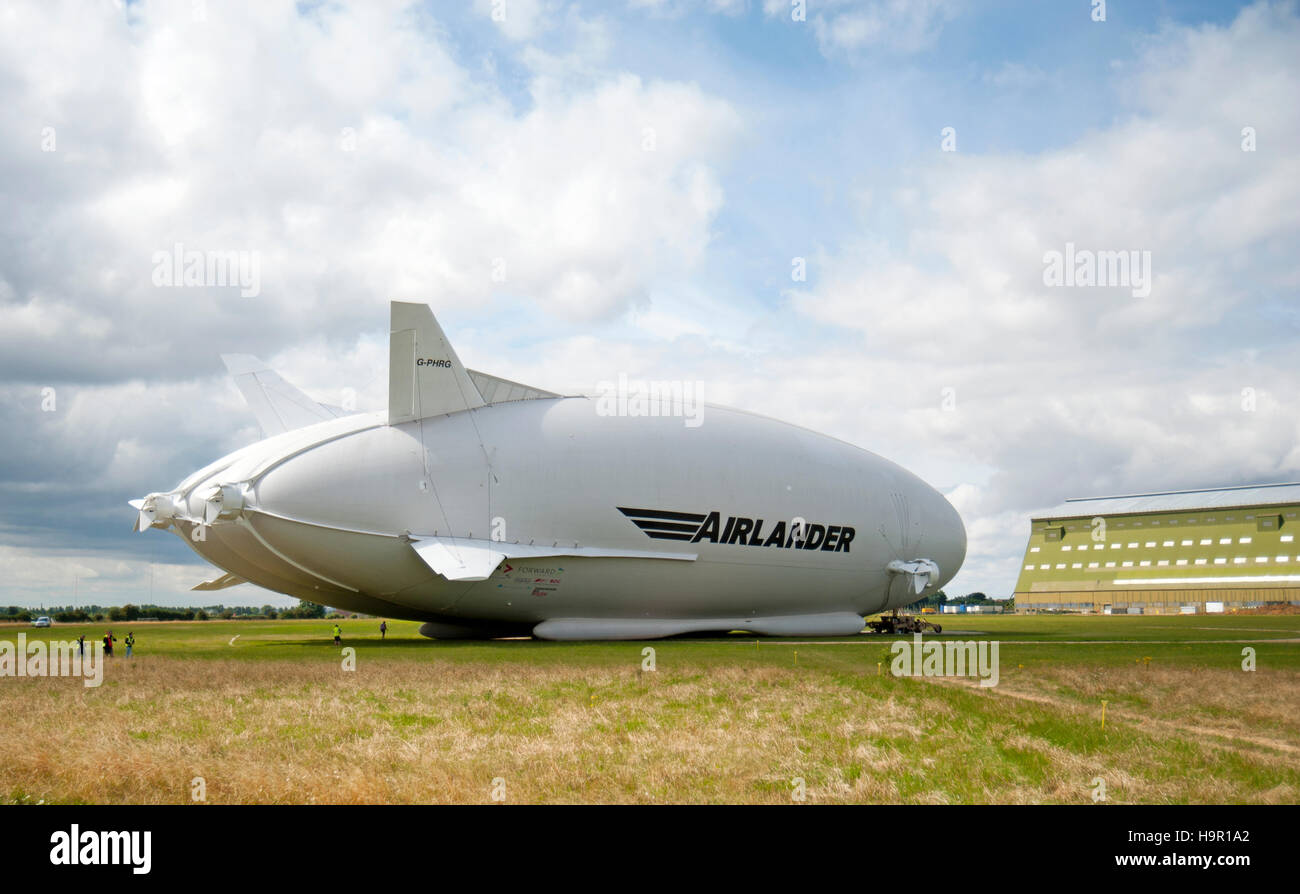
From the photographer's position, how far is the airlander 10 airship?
3631 centimetres

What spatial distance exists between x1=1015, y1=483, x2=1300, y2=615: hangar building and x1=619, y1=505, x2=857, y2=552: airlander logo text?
271ft

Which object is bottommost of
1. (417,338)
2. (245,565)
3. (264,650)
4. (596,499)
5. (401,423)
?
(264,650)

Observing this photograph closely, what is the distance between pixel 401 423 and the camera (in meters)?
38.1

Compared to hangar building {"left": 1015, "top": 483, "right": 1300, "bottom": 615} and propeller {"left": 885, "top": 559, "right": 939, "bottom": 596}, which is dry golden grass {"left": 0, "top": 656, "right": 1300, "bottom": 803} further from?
hangar building {"left": 1015, "top": 483, "right": 1300, "bottom": 615}

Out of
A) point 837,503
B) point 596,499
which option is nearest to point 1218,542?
point 837,503

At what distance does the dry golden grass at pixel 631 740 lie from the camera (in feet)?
40.2

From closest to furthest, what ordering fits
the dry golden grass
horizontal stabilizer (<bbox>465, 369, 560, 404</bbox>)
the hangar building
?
the dry golden grass
horizontal stabilizer (<bbox>465, 369, 560, 404</bbox>)
the hangar building

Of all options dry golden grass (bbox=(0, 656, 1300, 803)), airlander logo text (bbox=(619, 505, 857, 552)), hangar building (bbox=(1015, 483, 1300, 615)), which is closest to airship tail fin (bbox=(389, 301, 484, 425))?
airlander logo text (bbox=(619, 505, 857, 552))

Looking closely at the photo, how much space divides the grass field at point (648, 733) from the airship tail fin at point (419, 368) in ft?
37.4

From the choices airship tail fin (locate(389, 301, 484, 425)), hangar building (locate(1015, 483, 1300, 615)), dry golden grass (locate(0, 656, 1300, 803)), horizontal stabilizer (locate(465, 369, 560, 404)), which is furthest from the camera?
hangar building (locate(1015, 483, 1300, 615))

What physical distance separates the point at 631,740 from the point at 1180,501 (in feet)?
410

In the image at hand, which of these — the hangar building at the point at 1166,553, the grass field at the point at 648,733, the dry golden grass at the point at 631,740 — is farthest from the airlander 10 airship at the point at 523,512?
the hangar building at the point at 1166,553

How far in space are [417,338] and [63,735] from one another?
23.8m
